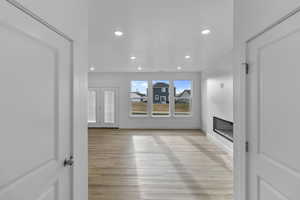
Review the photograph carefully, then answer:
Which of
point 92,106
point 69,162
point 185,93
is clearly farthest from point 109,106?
point 69,162

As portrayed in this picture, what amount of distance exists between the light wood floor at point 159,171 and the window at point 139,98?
276 centimetres

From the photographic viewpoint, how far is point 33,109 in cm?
103

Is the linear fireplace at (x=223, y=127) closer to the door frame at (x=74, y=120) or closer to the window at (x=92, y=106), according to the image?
the door frame at (x=74, y=120)

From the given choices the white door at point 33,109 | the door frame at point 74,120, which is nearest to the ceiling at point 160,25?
the door frame at point 74,120

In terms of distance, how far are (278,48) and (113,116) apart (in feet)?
23.5

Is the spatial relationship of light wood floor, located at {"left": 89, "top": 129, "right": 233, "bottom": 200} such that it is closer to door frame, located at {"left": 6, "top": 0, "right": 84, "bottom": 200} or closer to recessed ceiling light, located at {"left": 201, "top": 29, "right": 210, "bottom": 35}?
door frame, located at {"left": 6, "top": 0, "right": 84, "bottom": 200}

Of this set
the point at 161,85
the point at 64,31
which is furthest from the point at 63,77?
the point at 161,85

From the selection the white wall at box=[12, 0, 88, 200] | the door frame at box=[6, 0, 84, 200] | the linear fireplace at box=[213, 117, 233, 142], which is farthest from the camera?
the linear fireplace at box=[213, 117, 233, 142]

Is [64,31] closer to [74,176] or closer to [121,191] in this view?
[74,176]

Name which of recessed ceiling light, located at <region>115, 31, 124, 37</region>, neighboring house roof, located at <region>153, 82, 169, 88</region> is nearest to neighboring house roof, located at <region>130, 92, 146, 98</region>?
neighboring house roof, located at <region>153, 82, 169, 88</region>

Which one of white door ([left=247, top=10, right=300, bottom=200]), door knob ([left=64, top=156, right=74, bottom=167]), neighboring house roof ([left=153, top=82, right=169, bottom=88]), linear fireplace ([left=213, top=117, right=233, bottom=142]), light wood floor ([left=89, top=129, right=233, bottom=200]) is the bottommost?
light wood floor ([left=89, top=129, right=233, bottom=200])

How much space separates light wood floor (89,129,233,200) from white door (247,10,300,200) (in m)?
1.26

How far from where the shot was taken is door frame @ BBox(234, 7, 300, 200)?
1502 mm

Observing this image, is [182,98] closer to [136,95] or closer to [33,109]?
[136,95]
